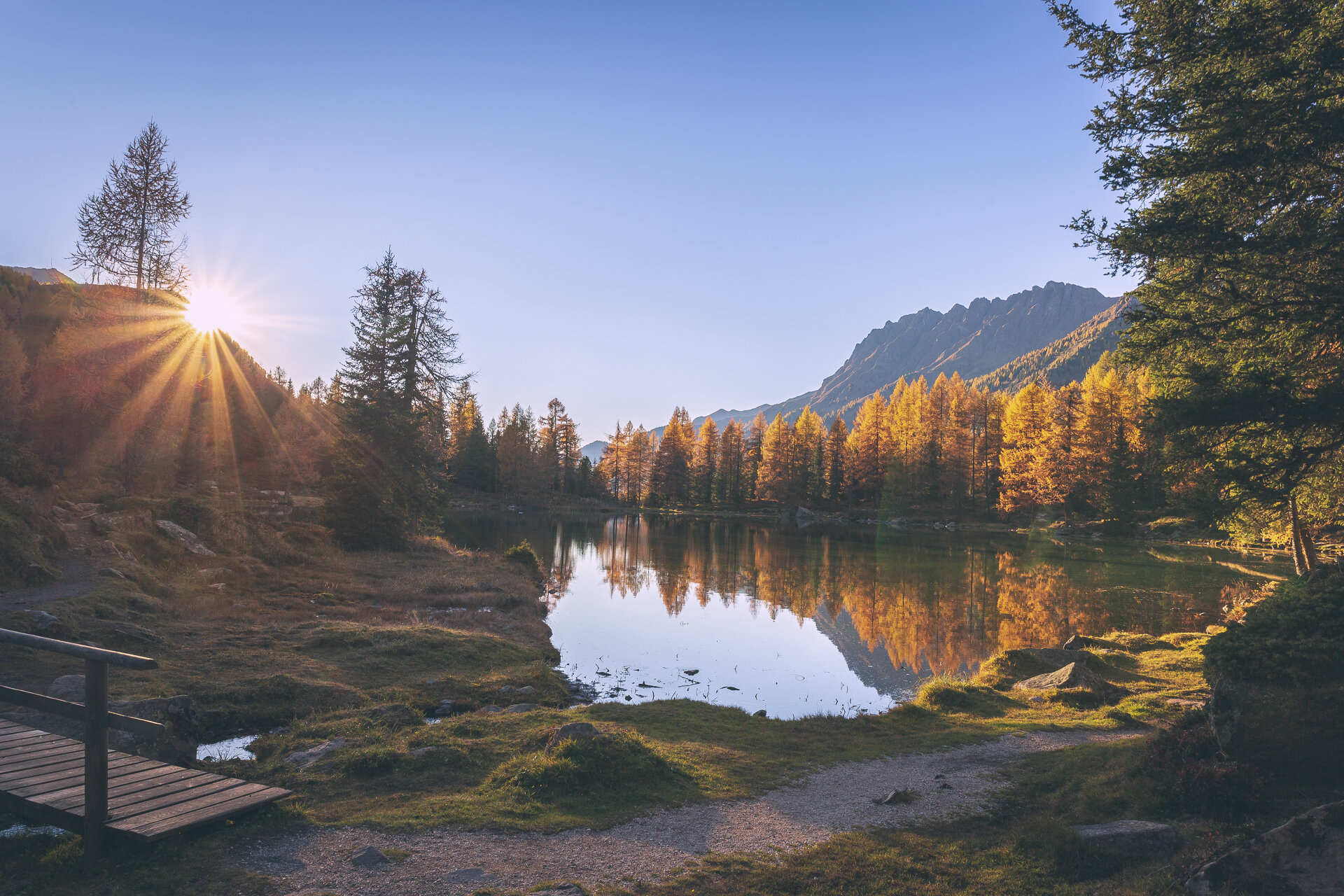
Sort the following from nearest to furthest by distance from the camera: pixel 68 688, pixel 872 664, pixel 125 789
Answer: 1. pixel 125 789
2. pixel 68 688
3. pixel 872 664

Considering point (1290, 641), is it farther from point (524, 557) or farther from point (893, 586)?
point (524, 557)

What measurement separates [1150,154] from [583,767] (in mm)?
15210

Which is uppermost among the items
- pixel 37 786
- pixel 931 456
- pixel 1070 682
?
pixel 931 456

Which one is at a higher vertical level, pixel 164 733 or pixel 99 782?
pixel 99 782

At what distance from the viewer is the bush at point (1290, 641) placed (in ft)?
23.4

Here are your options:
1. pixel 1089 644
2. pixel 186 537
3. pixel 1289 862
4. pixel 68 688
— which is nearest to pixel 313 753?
pixel 68 688

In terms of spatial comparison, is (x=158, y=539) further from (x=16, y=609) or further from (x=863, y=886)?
(x=863, y=886)

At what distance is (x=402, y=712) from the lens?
10883mm

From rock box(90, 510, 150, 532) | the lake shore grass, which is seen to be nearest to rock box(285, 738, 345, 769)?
the lake shore grass

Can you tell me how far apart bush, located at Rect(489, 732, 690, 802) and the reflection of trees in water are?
14.3 m

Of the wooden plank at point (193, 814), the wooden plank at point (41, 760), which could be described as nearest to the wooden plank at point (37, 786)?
the wooden plank at point (41, 760)

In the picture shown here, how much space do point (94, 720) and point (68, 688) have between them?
6.39 meters

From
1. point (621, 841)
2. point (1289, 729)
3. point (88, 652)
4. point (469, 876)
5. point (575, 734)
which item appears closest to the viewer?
point (88, 652)

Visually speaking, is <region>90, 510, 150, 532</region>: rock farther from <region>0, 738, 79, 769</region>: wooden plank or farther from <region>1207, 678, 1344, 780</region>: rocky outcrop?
<region>1207, 678, 1344, 780</region>: rocky outcrop
